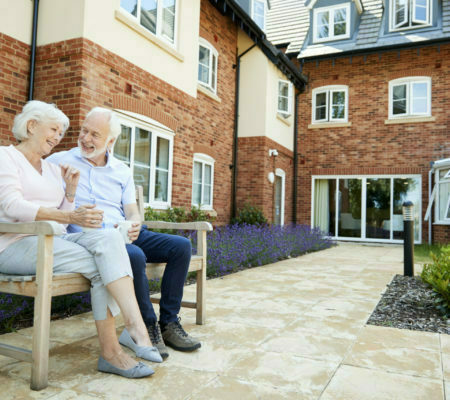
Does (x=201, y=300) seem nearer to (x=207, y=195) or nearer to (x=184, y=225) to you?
(x=184, y=225)

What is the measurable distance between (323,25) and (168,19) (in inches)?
314

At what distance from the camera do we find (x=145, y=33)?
6199 mm

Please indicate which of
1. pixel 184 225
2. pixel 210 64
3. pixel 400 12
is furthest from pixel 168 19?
pixel 400 12

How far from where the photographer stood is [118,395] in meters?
1.78

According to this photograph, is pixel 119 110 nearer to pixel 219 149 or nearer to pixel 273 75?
pixel 219 149

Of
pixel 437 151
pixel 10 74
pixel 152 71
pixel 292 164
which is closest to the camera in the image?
pixel 10 74

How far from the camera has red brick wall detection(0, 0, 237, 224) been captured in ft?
16.8

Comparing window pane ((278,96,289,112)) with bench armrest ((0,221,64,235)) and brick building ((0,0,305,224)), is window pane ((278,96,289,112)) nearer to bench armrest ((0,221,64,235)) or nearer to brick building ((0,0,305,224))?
brick building ((0,0,305,224))

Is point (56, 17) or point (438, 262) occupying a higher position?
point (56, 17)

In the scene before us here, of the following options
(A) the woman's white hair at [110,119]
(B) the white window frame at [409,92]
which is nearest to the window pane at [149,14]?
(A) the woman's white hair at [110,119]

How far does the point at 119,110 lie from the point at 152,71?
1047 mm

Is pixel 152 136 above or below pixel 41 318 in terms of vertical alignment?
above

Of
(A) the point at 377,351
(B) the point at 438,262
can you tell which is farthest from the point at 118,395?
(B) the point at 438,262

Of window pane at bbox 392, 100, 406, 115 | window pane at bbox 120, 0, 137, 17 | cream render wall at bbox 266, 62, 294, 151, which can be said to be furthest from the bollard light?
window pane at bbox 392, 100, 406, 115
